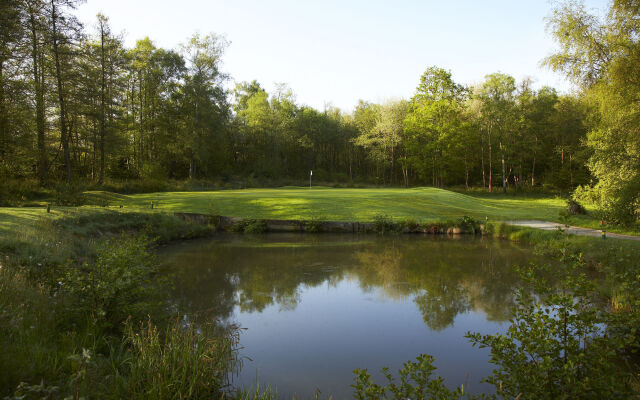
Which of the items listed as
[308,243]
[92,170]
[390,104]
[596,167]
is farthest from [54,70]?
[390,104]

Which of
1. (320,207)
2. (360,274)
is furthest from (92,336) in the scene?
(320,207)

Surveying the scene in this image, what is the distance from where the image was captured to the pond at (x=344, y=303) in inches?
191

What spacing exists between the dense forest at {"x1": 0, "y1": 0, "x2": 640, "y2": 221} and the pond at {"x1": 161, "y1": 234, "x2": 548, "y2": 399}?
6.86 meters

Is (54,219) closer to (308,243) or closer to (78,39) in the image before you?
(308,243)

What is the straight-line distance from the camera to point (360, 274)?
391 inches

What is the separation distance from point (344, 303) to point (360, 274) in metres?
2.40

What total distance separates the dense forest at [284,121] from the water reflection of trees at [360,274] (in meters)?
5.53

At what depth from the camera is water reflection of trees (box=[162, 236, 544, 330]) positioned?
7.37 meters

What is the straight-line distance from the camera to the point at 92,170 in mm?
30203

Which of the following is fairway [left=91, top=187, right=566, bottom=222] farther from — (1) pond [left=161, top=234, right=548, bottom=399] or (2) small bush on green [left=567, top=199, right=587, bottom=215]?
(1) pond [left=161, top=234, right=548, bottom=399]

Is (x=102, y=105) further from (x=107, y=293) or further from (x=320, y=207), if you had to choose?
(x=107, y=293)

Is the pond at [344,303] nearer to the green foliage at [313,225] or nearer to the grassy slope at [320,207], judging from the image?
the green foliage at [313,225]

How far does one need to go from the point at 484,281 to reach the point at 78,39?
24686 mm

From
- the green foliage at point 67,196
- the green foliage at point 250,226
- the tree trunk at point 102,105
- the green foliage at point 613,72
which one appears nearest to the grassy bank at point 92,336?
the green foliage at point 67,196
